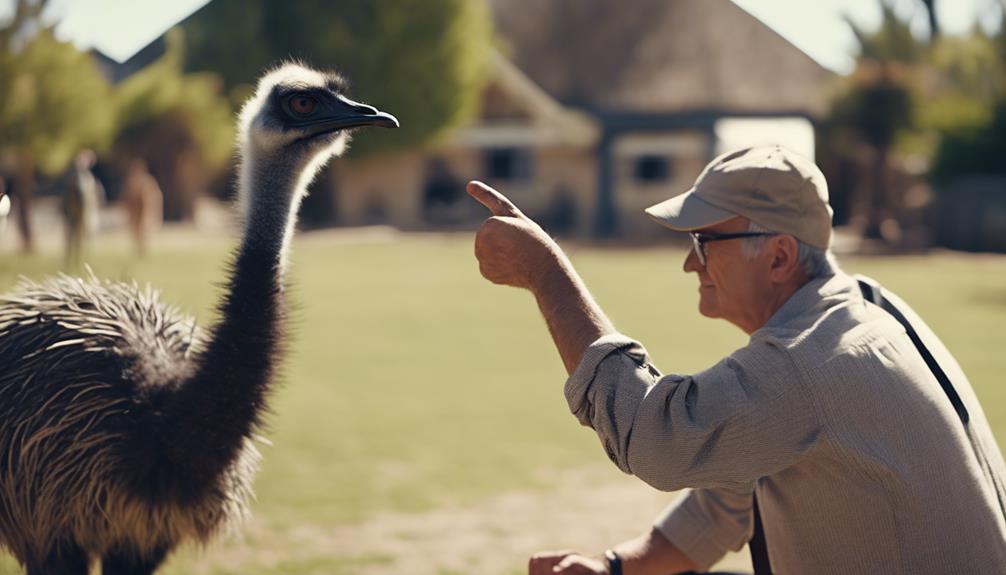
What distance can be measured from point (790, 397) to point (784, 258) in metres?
0.45

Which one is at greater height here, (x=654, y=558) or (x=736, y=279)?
(x=736, y=279)

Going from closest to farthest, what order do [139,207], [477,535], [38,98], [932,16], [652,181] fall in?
1. [477,535]
2. [139,207]
3. [38,98]
4. [652,181]
5. [932,16]

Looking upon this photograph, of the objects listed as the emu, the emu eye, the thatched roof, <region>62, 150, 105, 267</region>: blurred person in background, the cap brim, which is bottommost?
<region>62, 150, 105, 267</region>: blurred person in background

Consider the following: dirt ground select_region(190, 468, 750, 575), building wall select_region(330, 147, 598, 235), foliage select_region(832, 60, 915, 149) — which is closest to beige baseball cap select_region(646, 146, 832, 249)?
dirt ground select_region(190, 468, 750, 575)

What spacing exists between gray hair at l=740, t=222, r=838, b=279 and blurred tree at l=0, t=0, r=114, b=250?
21868 millimetres

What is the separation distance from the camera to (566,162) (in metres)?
36.2

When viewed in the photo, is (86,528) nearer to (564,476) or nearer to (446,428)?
(564,476)

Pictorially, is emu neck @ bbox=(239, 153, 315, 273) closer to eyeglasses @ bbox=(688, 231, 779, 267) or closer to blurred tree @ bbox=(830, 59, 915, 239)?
eyeglasses @ bbox=(688, 231, 779, 267)

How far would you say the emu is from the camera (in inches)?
139

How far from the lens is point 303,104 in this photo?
145 inches

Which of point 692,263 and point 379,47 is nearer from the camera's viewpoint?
point 692,263

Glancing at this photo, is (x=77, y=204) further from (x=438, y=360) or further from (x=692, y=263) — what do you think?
(x=692, y=263)

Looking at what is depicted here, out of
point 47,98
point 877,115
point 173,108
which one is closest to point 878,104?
point 877,115

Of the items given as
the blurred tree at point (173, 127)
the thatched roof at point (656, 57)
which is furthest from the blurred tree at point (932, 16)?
the blurred tree at point (173, 127)
